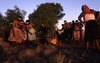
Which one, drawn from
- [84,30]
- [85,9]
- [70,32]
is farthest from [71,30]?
[85,9]

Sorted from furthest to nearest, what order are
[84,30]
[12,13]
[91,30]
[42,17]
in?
1. [42,17]
2. [12,13]
3. [84,30]
4. [91,30]

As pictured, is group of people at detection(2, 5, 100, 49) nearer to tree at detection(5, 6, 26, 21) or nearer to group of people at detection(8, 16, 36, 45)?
group of people at detection(8, 16, 36, 45)

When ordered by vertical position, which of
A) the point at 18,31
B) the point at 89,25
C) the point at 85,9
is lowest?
the point at 18,31

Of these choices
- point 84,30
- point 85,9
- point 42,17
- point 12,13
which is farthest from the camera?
point 42,17

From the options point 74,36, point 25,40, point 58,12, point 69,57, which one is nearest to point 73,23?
point 74,36

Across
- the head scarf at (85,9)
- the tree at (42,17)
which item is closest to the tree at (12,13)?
the tree at (42,17)

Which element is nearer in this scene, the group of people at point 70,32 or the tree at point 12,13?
the group of people at point 70,32

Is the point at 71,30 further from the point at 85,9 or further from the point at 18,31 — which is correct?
the point at 85,9

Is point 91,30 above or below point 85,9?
below

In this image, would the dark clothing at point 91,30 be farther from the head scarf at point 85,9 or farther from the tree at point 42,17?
the tree at point 42,17

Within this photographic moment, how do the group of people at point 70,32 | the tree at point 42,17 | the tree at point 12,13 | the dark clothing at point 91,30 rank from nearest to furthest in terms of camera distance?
the dark clothing at point 91,30
the group of people at point 70,32
the tree at point 12,13
the tree at point 42,17

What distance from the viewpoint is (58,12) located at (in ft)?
177

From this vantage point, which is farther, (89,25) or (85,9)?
(85,9)

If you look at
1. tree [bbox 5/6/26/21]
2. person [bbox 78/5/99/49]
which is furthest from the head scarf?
tree [bbox 5/6/26/21]
